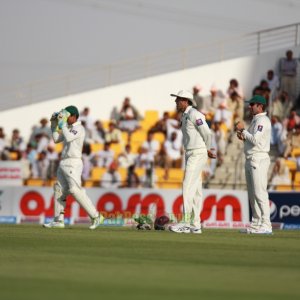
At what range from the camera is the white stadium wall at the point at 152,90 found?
36062mm

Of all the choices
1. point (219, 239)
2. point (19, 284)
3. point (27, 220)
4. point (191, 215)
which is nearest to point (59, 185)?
point (191, 215)

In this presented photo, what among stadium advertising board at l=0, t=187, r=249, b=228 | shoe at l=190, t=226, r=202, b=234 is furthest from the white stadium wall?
shoe at l=190, t=226, r=202, b=234

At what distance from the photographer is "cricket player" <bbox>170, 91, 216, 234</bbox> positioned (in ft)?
56.4

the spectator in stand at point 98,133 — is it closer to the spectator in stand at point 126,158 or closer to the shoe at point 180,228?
the spectator in stand at point 126,158

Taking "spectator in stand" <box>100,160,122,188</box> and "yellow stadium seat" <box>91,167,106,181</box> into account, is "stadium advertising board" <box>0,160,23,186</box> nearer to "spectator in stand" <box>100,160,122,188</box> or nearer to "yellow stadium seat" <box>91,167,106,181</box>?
"yellow stadium seat" <box>91,167,106,181</box>

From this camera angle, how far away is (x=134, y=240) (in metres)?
14.9

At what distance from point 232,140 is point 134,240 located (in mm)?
17349

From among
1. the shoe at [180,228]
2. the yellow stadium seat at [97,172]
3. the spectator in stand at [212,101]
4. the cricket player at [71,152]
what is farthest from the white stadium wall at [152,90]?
the shoe at [180,228]

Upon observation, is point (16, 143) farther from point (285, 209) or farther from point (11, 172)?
point (285, 209)

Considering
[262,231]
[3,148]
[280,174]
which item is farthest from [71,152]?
[3,148]

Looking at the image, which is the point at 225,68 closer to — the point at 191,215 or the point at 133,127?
the point at 133,127

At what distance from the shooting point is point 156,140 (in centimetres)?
3141

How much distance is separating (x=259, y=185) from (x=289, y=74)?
17317mm

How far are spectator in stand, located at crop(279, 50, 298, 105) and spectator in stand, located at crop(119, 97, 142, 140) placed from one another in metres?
4.65
